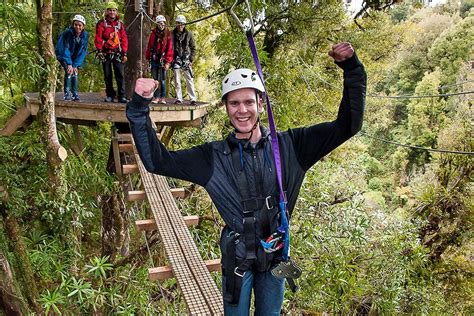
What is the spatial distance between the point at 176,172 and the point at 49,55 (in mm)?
2073

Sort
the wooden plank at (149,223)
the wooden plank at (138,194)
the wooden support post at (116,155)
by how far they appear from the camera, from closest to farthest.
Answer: the wooden plank at (149,223)
the wooden plank at (138,194)
the wooden support post at (116,155)

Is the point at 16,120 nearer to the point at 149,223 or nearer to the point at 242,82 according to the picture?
the point at 149,223

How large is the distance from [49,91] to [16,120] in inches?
57.0

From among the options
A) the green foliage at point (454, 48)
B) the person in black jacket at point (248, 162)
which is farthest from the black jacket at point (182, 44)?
the green foliage at point (454, 48)

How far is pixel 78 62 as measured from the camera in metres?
4.33

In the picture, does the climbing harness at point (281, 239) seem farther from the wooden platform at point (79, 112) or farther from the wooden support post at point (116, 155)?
the wooden support post at point (116, 155)

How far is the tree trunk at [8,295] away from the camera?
11.4 feet

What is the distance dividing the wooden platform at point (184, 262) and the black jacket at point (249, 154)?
795 millimetres

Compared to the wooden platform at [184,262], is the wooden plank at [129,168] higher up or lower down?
higher up

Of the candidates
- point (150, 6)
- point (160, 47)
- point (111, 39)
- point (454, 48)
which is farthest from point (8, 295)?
point (454, 48)

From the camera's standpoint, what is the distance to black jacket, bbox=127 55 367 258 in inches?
65.5

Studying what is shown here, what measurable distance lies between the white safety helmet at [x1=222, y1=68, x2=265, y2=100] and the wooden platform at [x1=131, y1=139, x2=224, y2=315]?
1.29 metres

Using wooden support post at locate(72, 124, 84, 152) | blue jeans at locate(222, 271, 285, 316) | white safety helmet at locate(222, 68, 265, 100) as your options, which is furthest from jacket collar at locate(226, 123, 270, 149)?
wooden support post at locate(72, 124, 84, 152)

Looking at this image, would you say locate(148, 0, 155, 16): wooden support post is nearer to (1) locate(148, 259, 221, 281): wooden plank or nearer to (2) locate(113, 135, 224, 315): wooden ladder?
(2) locate(113, 135, 224, 315): wooden ladder
